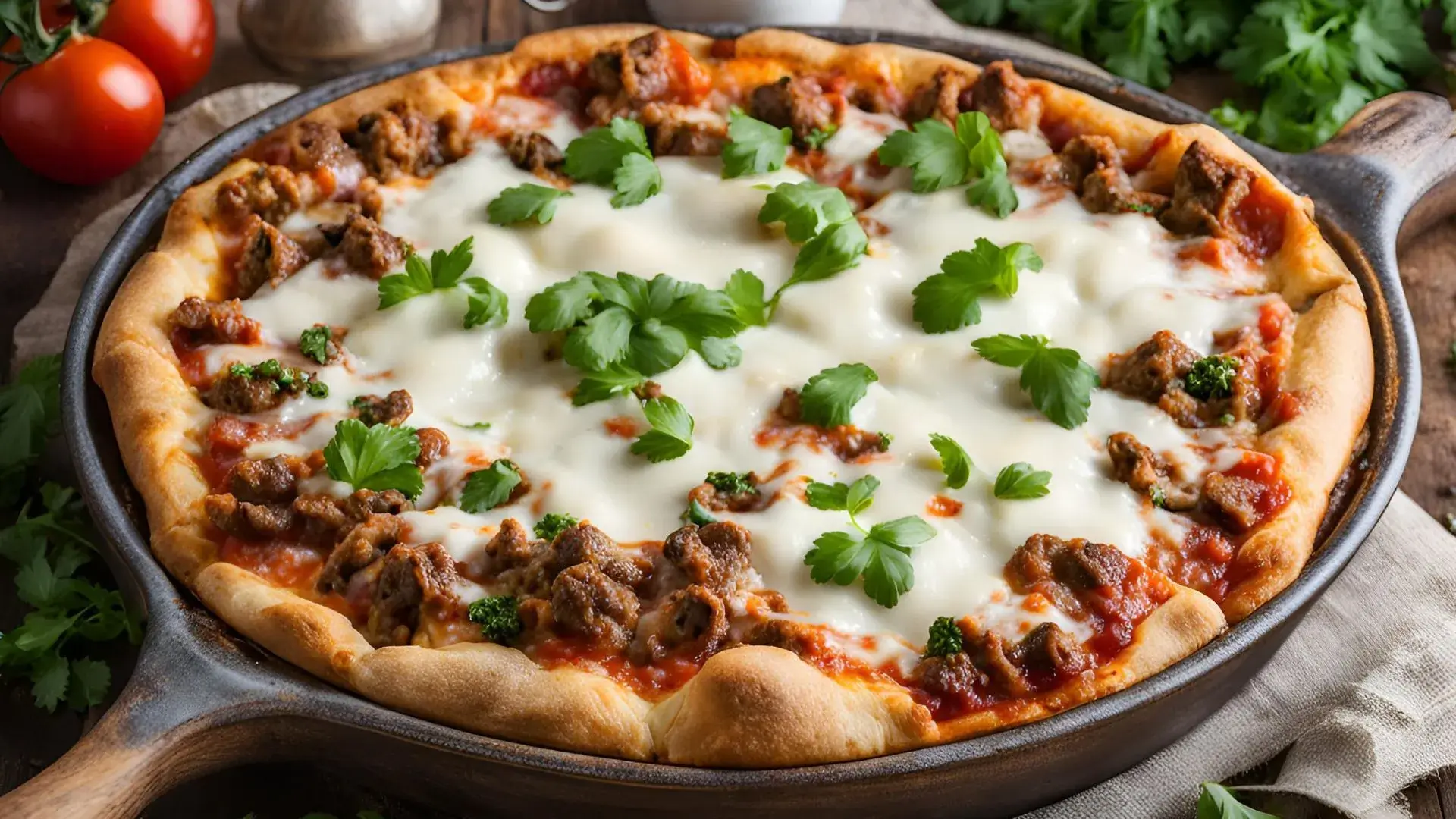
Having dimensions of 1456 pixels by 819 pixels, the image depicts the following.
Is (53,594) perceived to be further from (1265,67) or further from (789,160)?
(1265,67)

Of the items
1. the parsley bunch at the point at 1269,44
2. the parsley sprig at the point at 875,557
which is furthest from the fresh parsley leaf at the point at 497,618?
the parsley bunch at the point at 1269,44

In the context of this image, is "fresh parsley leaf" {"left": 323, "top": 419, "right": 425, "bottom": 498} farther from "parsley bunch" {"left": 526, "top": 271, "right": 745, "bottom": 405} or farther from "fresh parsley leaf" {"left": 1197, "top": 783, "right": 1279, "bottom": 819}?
"fresh parsley leaf" {"left": 1197, "top": 783, "right": 1279, "bottom": 819}

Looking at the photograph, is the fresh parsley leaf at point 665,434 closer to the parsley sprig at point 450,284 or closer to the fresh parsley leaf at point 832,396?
the fresh parsley leaf at point 832,396

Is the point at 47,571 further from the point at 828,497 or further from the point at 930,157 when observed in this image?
the point at 930,157

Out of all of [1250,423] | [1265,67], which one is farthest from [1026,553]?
[1265,67]

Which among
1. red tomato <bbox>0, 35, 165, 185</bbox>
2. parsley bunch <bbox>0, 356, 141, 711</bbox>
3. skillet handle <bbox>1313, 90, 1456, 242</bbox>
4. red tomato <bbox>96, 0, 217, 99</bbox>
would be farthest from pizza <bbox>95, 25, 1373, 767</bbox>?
red tomato <bbox>96, 0, 217, 99</bbox>
